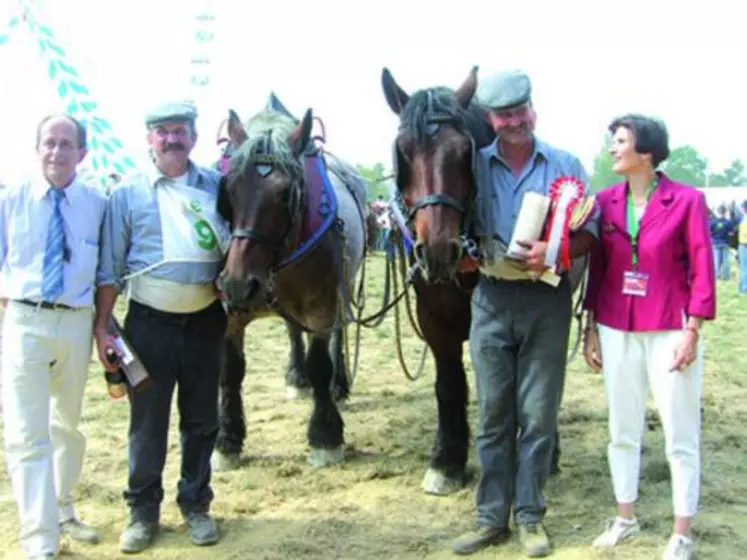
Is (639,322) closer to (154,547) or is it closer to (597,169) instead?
(154,547)

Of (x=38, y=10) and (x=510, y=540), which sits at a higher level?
(x=38, y=10)

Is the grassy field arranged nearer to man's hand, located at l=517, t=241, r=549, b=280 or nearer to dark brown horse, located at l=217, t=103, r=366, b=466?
dark brown horse, located at l=217, t=103, r=366, b=466

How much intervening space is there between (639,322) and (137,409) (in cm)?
239

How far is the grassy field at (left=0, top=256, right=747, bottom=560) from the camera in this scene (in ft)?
12.6

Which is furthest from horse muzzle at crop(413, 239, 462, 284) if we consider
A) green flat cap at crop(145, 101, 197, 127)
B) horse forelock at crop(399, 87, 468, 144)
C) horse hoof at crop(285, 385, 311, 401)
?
horse hoof at crop(285, 385, 311, 401)

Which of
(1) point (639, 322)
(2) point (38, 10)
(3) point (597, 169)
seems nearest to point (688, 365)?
(1) point (639, 322)

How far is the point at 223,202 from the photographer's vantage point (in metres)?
3.92

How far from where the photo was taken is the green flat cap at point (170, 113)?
12.1 feet

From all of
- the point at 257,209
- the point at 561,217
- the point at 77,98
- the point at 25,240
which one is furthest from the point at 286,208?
the point at 77,98

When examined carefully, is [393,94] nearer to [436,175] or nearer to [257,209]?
[436,175]

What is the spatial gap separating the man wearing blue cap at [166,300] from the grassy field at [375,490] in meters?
0.34

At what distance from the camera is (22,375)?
11.5ft

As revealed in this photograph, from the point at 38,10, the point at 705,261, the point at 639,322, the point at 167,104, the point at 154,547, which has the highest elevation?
the point at 38,10

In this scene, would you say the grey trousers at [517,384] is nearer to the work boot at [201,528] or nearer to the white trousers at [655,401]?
the white trousers at [655,401]
